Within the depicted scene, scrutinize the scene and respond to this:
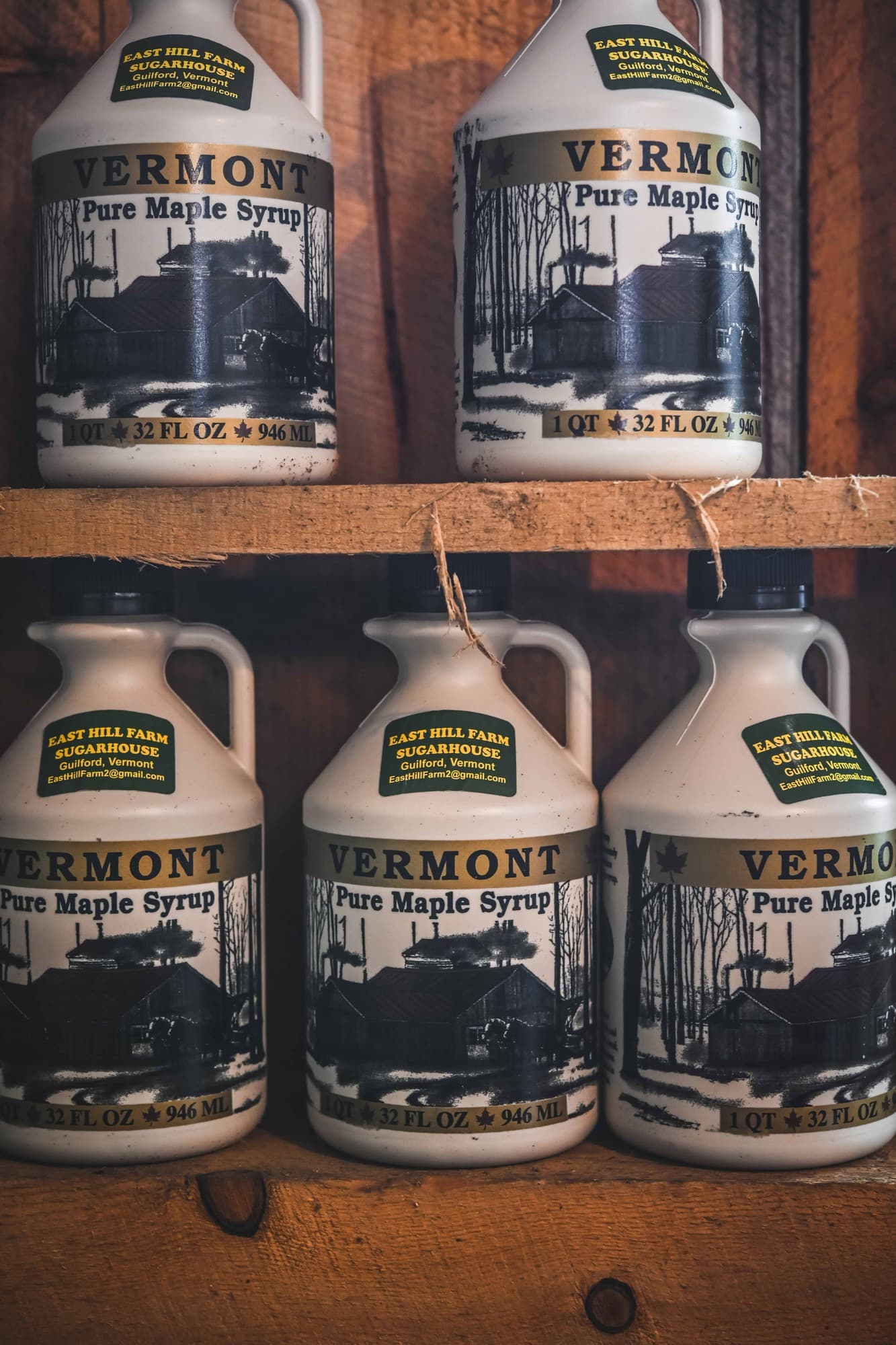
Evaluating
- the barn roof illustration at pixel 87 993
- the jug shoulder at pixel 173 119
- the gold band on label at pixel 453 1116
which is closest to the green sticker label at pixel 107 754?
the barn roof illustration at pixel 87 993

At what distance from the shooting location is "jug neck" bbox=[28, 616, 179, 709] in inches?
33.3

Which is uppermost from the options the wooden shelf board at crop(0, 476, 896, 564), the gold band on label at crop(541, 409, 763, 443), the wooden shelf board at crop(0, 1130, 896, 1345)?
the gold band on label at crop(541, 409, 763, 443)

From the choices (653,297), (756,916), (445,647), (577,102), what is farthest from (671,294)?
(756,916)

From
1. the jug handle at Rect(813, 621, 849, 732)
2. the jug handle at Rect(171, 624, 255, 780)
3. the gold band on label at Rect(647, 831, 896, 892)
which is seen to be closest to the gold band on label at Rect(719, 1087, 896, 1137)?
the gold band on label at Rect(647, 831, 896, 892)

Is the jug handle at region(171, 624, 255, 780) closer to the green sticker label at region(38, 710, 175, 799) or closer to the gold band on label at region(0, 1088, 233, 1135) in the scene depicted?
the green sticker label at region(38, 710, 175, 799)

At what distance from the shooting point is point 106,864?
2.64 ft

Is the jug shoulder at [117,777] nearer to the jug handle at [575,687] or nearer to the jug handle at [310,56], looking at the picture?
the jug handle at [575,687]

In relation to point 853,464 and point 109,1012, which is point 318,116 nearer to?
point 853,464

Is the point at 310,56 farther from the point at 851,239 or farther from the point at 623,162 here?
the point at 851,239

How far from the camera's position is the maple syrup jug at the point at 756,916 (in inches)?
31.1

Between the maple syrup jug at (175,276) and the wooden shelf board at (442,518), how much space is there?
0.03 metres

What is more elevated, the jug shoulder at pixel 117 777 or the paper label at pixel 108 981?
the jug shoulder at pixel 117 777

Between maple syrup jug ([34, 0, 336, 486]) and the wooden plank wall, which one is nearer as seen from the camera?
maple syrup jug ([34, 0, 336, 486])

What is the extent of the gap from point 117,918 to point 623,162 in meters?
0.50
